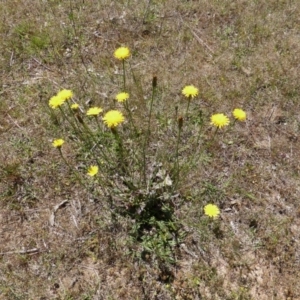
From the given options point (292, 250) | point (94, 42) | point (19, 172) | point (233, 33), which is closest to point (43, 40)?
point (94, 42)

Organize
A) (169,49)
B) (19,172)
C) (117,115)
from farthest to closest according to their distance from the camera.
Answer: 1. (169,49)
2. (19,172)
3. (117,115)

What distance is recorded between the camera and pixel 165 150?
3352mm

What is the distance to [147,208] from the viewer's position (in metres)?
2.96

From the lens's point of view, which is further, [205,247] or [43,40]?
[43,40]

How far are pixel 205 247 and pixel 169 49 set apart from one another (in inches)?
88.8

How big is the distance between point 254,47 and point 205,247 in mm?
2410

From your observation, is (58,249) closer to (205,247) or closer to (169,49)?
(205,247)

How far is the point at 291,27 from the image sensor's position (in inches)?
175

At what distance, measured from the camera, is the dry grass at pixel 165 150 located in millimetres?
2773

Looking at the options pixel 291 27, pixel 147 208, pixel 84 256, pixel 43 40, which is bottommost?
pixel 84 256

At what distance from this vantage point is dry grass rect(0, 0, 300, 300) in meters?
2.77

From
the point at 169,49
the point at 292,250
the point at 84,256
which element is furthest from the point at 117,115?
the point at 169,49

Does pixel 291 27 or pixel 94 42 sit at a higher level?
pixel 291 27

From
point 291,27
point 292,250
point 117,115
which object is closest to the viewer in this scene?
point 117,115
